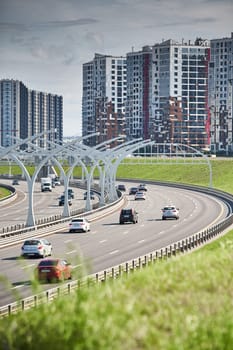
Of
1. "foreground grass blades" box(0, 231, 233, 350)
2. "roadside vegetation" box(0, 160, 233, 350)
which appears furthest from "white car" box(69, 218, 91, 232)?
"foreground grass blades" box(0, 231, 233, 350)

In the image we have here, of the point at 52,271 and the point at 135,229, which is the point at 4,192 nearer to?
the point at 135,229

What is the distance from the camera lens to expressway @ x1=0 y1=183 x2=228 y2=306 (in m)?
47.0

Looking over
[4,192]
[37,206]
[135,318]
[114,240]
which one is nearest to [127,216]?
[114,240]

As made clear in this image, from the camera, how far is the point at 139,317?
19.4m

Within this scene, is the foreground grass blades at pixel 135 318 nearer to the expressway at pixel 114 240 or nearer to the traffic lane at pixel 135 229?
the expressway at pixel 114 240

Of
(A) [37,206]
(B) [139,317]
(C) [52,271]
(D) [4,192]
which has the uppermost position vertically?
(B) [139,317]

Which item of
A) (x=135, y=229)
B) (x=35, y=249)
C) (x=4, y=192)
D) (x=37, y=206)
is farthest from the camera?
(x=4, y=192)

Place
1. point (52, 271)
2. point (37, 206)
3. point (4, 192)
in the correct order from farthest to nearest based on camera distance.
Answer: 1. point (4, 192)
2. point (37, 206)
3. point (52, 271)

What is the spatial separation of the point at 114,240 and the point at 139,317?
48.1 metres

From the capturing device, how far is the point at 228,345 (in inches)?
757

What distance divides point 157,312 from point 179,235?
50545mm

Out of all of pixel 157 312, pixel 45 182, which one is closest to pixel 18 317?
pixel 157 312

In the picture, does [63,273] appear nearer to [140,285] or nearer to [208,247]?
[208,247]

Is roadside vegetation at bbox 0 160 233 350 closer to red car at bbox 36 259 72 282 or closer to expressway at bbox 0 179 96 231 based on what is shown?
red car at bbox 36 259 72 282
